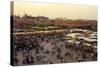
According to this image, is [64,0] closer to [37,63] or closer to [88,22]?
[88,22]

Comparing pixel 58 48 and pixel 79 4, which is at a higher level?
pixel 79 4

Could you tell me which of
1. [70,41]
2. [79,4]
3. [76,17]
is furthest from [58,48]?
[79,4]
